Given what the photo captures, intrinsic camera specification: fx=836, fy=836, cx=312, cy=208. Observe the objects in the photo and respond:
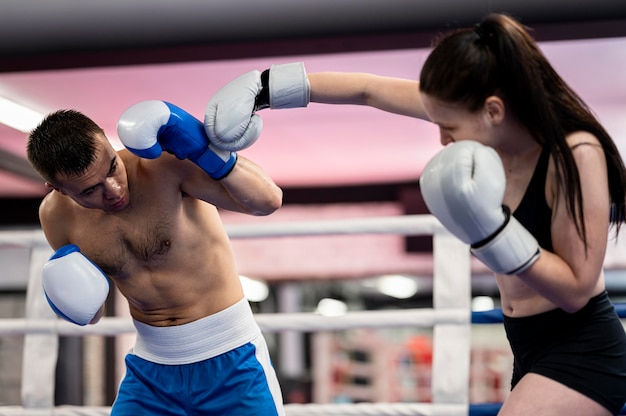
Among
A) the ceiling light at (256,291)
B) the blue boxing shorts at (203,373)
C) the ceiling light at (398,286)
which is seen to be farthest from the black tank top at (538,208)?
the ceiling light at (398,286)

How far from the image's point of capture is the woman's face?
1.44 m

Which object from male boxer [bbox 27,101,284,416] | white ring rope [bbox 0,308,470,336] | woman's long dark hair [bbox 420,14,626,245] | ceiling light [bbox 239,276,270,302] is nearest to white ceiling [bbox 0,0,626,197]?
white ring rope [bbox 0,308,470,336]

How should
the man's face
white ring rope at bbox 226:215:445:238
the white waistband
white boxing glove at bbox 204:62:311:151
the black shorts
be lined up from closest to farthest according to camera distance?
the black shorts
white boxing glove at bbox 204:62:311:151
the man's face
the white waistband
white ring rope at bbox 226:215:445:238

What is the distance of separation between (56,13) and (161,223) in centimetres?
257

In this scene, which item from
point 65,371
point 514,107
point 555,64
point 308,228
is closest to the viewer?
point 514,107

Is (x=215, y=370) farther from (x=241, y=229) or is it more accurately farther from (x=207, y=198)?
(x=241, y=229)

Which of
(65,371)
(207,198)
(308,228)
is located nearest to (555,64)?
(308,228)

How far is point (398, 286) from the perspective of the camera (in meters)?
11.6

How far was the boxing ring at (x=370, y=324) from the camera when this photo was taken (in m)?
2.40

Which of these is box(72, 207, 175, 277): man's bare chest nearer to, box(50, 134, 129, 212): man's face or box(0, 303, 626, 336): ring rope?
box(50, 134, 129, 212): man's face

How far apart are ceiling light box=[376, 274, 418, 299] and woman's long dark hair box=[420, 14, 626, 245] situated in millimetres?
9637

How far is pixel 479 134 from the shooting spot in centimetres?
146

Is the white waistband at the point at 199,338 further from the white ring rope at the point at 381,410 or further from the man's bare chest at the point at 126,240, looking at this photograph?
the white ring rope at the point at 381,410

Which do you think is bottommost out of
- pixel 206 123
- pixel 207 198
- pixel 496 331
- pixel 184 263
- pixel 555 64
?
pixel 496 331
